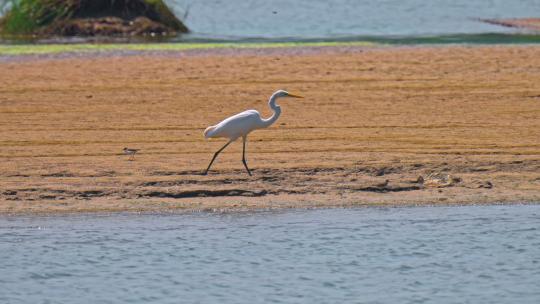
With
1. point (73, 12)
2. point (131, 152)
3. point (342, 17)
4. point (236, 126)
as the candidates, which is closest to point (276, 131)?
point (236, 126)

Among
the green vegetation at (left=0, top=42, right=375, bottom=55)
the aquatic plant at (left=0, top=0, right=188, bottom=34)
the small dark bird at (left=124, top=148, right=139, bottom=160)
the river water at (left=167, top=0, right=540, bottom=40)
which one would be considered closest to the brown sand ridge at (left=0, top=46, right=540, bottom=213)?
the small dark bird at (left=124, top=148, right=139, bottom=160)

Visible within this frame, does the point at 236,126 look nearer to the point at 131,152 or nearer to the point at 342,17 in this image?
the point at 131,152

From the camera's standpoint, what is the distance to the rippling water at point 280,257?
10555mm

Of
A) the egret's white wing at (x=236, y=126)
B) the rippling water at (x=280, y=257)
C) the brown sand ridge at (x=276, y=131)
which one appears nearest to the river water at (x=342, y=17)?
the brown sand ridge at (x=276, y=131)

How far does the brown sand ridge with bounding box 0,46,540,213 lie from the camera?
42.7 ft

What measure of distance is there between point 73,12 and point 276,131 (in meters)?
15.6

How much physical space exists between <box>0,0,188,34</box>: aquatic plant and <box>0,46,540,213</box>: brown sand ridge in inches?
332

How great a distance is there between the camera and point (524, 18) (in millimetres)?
34125

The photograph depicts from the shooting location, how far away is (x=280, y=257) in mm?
11531

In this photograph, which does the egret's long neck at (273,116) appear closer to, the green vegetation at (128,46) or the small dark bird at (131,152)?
the small dark bird at (131,152)

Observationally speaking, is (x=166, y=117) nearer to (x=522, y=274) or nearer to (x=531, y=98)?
(x=531, y=98)

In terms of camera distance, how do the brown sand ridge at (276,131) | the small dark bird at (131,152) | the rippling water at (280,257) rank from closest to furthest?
the rippling water at (280,257)
the brown sand ridge at (276,131)
the small dark bird at (131,152)

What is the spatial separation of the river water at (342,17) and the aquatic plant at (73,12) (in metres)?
1.05

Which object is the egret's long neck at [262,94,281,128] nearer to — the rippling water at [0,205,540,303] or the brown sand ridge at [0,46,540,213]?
the brown sand ridge at [0,46,540,213]
